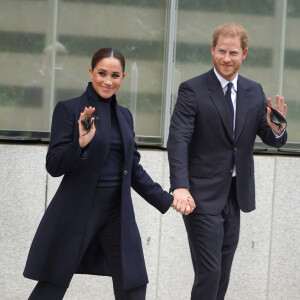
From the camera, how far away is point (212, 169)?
5.13m

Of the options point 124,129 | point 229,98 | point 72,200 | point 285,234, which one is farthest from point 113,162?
point 285,234

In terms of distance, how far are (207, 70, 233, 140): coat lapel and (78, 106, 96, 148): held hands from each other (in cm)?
106

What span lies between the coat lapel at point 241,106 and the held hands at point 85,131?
1.16m

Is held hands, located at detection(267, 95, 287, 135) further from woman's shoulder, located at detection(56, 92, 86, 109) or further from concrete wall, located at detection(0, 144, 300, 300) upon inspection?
concrete wall, located at detection(0, 144, 300, 300)

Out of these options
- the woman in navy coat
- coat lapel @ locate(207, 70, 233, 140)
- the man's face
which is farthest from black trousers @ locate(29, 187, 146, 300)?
the man's face

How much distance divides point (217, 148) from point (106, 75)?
36.7 inches

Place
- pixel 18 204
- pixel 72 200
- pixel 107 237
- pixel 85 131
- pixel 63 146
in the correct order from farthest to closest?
1. pixel 18 204
2. pixel 107 237
3. pixel 72 200
4. pixel 63 146
5. pixel 85 131

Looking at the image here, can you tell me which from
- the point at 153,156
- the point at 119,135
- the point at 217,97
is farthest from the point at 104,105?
the point at 153,156

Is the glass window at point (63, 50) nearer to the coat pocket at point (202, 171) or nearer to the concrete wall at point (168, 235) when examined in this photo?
the concrete wall at point (168, 235)

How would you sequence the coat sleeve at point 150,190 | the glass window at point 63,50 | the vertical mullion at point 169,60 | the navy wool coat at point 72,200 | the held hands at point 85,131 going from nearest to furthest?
the held hands at point 85,131, the navy wool coat at point 72,200, the coat sleeve at point 150,190, the glass window at point 63,50, the vertical mullion at point 169,60

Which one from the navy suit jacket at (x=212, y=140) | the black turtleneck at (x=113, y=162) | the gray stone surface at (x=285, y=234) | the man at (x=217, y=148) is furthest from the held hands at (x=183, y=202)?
the gray stone surface at (x=285, y=234)

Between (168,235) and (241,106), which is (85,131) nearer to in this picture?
(241,106)

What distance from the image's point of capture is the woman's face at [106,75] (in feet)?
15.5

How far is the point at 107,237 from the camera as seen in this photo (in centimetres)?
481
